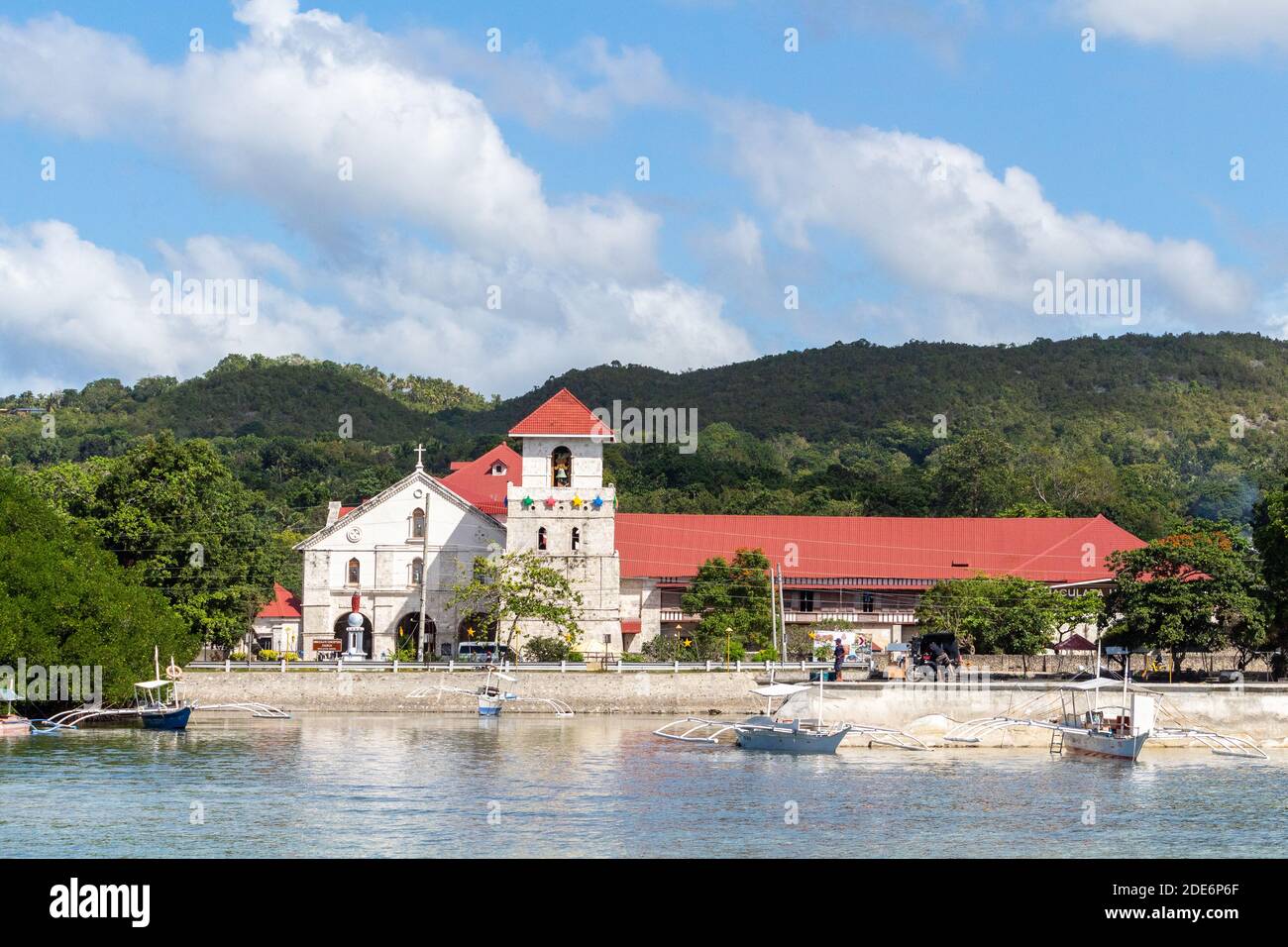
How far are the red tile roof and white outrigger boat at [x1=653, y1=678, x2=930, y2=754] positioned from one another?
22.7 meters

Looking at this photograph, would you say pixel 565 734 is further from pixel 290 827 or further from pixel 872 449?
pixel 872 449

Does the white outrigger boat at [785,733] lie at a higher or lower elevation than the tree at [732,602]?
lower

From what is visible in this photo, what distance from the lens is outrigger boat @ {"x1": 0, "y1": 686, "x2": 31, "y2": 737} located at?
46188 mm

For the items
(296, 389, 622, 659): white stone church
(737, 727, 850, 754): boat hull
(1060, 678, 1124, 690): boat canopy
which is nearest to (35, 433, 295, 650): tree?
(296, 389, 622, 659): white stone church

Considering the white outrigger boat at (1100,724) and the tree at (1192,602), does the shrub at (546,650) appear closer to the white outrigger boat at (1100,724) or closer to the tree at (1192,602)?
the white outrigger boat at (1100,724)

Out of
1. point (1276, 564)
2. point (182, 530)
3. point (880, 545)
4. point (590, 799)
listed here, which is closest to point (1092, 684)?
point (1276, 564)

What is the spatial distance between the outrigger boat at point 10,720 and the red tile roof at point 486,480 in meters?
26.6

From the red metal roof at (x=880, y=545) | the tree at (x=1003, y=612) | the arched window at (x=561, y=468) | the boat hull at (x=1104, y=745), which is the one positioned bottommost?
the boat hull at (x=1104, y=745)

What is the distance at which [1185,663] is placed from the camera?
6144 cm

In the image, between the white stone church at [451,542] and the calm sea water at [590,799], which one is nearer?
the calm sea water at [590,799]

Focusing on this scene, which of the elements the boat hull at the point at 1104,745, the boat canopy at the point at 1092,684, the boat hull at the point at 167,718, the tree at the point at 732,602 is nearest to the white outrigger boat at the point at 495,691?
the tree at the point at 732,602

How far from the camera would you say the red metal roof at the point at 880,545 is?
238 ft
